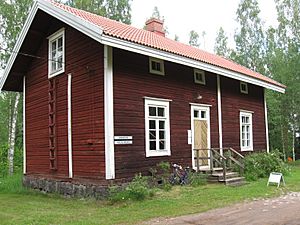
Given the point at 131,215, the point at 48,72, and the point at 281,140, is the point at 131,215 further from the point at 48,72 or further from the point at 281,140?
the point at 281,140

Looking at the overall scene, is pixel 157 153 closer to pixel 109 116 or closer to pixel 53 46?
pixel 109 116

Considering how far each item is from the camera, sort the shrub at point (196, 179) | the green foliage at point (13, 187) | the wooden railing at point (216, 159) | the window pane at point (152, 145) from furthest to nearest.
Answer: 1. the green foliage at point (13, 187)
2. the wooden railing at point (216, 159)
3. the shrub at point (196, 179)
4. the window pane at point (152, 145)

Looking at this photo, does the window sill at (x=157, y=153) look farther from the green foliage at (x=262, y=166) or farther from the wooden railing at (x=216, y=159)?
the green foliage at (x=262, y=166)

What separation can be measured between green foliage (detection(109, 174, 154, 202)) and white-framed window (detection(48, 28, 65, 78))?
16.5ft

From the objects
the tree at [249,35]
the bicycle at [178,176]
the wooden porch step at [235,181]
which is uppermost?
the tree at [249,35]

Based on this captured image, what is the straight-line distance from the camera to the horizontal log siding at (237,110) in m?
15.7

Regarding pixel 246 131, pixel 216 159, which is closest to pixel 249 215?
pixel 216 159

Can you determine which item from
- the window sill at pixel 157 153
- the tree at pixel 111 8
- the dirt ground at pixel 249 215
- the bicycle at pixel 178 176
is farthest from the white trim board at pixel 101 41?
the tree at pixel 111 8

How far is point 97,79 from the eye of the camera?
11242mm

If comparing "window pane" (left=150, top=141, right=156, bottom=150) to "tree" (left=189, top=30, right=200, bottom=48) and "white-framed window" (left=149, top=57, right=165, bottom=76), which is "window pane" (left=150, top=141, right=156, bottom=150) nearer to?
"white-framed window" (left=149, top=57, right=165, bottom=76)

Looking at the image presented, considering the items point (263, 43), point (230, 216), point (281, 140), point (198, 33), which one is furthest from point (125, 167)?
point (198, 33)

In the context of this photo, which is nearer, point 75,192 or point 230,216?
point 230,216

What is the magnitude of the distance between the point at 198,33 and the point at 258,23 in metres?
9.09

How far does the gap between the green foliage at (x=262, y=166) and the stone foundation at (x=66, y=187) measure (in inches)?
236
